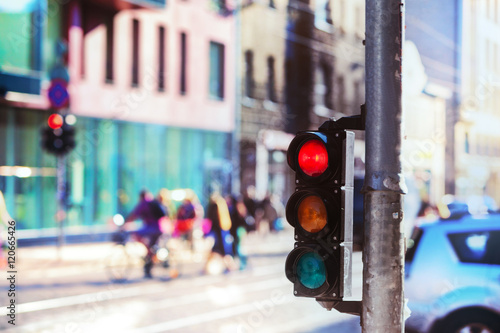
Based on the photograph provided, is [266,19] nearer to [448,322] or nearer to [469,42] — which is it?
[469,42]

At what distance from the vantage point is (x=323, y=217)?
9.78 feet

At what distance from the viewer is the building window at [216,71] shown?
93.1 ft

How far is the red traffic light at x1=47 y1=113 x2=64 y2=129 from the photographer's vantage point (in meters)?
16.6

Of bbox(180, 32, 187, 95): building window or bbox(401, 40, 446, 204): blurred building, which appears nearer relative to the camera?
bbox(401, 40, 446, 204): blurred building

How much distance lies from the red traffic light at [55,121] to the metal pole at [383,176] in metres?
14.5

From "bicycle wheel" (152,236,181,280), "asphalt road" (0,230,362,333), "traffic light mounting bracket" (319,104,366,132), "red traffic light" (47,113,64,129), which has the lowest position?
"asphalt road" (0,230,362,333)

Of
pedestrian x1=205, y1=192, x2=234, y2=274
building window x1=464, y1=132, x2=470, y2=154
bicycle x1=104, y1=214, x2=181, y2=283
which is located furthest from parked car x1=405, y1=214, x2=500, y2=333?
building window x1=464, y1=132, x2=470, y2=154

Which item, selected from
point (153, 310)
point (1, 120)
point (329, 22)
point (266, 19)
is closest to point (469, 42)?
point (153, 310)

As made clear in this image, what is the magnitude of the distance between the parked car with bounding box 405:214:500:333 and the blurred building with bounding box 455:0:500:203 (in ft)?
21.4

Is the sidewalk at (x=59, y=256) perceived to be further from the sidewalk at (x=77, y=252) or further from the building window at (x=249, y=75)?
the building window at (x=249, y=75)

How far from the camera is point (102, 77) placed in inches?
896

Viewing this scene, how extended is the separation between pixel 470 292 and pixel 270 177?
24128 mm

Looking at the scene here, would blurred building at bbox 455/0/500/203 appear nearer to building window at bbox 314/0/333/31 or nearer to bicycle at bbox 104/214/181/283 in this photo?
bicycle at bbox 104/214/181/283

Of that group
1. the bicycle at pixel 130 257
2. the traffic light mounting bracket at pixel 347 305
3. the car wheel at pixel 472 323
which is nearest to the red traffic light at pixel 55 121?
the bicycle at pixel 130 257
